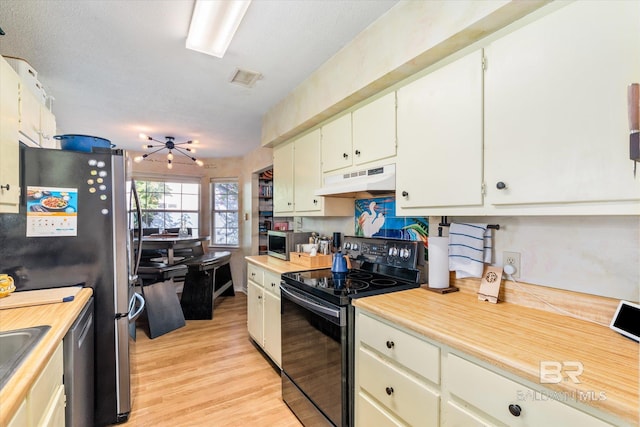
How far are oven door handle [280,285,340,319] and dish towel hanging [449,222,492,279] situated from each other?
2.35ft

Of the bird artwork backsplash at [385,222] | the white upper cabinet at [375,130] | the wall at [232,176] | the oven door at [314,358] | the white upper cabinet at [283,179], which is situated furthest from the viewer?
the wall at [232,176]

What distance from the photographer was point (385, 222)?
227 cm

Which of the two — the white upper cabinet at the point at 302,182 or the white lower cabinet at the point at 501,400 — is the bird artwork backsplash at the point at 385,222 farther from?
the white lower cabinet at the point at 501,400

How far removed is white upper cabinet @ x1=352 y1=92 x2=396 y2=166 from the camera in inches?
71.7

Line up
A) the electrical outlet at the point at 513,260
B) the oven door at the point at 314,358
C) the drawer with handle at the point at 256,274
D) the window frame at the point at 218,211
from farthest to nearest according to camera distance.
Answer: the window frame at the point at 218,211 < the drawer with handle at the point at 256,274 < the oven door at the point at 314,358 < the electrical outlet at the point at 513,260

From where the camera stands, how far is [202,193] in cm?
569

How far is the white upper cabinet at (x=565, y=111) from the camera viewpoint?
3.17 ft

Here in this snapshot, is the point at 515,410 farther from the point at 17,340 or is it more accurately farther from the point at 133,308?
the point at 133,308

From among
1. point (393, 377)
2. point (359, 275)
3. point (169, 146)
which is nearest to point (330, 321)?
point (393, 377)

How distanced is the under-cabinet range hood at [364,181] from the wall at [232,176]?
2998 millimetres

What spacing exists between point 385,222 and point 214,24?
169cm

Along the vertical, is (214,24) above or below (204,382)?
above

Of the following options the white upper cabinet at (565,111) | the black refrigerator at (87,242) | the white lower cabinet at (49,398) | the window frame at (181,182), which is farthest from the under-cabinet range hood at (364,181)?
the window frame at (181,182)

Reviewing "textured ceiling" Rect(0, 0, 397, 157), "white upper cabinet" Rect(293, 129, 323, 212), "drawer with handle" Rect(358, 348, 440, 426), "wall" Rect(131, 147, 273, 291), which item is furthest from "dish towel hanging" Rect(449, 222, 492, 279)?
"wall" Rect(131, 147, 273, 291)
